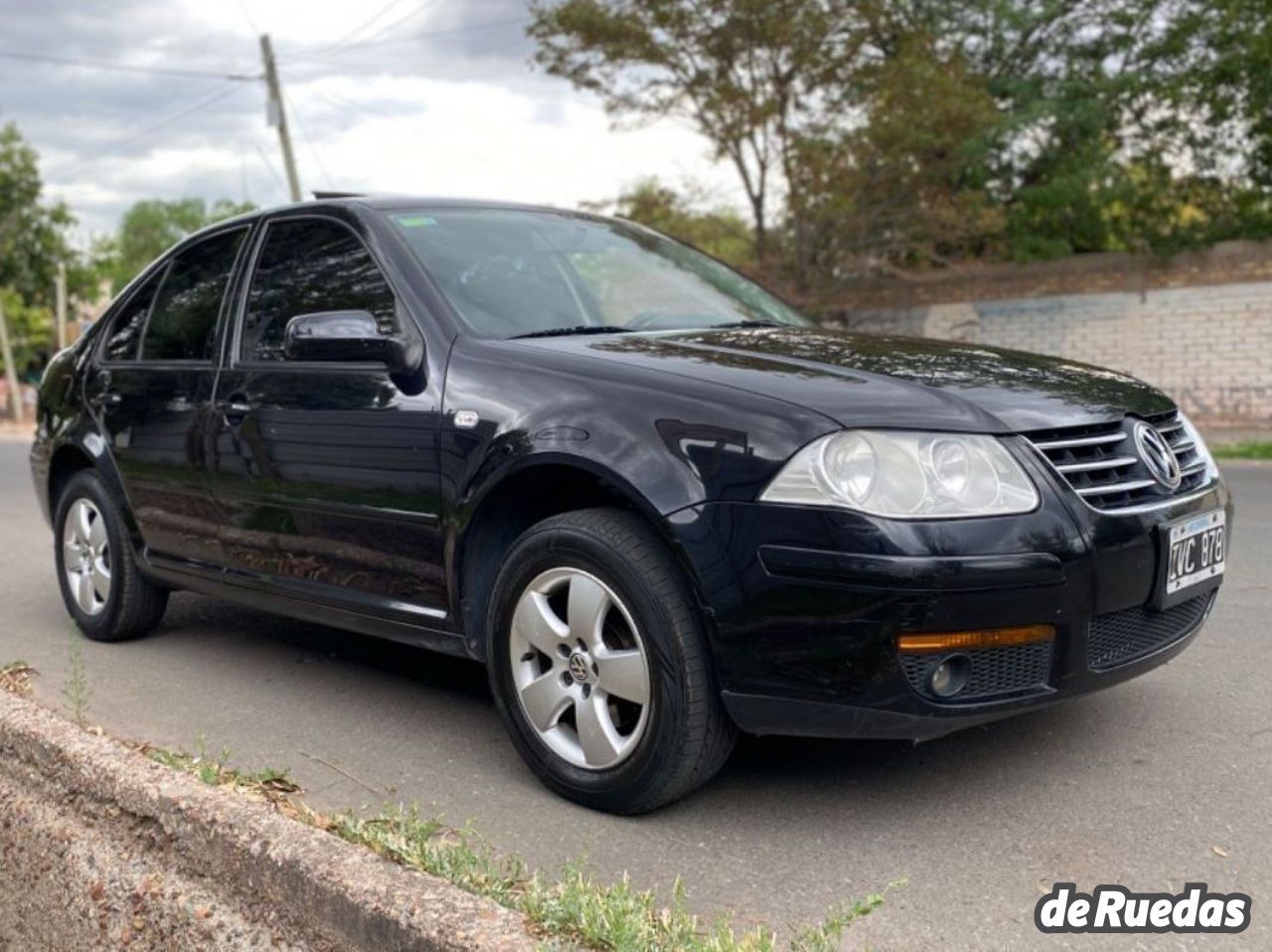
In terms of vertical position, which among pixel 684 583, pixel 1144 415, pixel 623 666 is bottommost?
pixel 623 666

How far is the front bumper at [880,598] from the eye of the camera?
9.05 ft

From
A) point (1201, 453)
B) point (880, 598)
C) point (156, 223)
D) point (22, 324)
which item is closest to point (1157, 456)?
point (1201, 453)

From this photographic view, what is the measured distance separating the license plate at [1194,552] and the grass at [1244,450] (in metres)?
9.84

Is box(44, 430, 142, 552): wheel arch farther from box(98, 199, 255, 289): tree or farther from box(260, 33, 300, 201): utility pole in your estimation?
box(98, 199, 255, 289): tree

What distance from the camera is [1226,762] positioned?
3.32 meters

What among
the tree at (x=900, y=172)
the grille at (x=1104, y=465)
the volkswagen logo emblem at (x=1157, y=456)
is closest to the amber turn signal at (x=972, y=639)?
the grille at (x=1104, y=465)

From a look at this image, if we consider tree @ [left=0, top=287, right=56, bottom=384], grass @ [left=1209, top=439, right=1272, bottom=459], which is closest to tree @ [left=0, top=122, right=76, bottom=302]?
tree @ [left=0, top=287, right=56, bottom=384]

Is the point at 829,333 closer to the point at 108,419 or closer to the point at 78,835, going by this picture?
the point at 78,835

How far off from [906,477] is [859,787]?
893 millimetres

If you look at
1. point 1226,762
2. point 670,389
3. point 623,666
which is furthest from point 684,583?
point 1226,762

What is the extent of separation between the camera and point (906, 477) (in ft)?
9.30

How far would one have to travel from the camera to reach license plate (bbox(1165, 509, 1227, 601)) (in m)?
3.11

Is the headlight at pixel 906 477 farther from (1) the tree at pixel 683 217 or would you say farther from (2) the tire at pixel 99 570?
(1) the tree at pixel 683 217

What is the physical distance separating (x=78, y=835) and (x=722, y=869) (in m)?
1.64
